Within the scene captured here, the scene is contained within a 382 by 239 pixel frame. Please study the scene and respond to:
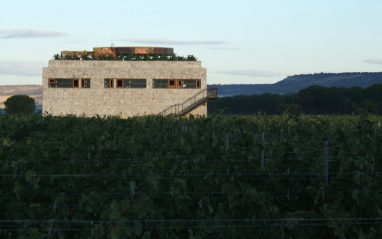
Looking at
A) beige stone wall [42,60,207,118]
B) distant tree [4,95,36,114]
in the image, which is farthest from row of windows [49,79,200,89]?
distant tree [4,95,36,114]

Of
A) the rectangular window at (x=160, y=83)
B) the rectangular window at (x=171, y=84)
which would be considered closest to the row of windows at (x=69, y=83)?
the rectangular window at (x=160, y=83)

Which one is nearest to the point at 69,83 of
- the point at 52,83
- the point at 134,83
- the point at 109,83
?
the point at 52,83

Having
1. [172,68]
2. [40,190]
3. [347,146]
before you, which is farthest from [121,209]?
[172,68]

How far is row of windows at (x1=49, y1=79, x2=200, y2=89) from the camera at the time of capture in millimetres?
50781

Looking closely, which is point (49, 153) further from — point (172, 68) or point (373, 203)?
point (172, 68)

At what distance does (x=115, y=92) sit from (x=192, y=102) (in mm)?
6839

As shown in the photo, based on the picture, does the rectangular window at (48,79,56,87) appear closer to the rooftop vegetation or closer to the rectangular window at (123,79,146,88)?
the rooftop vegetation

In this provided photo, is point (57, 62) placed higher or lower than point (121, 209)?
higher

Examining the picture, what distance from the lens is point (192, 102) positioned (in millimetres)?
50156

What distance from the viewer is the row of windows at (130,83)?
1999 inches

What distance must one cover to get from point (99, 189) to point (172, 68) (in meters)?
40.6

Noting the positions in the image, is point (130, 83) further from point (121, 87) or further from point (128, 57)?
point (128, 57)

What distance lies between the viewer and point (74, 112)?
166 ft

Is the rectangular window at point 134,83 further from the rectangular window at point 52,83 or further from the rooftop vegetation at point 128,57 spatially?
the rectangular window at point 52,83
